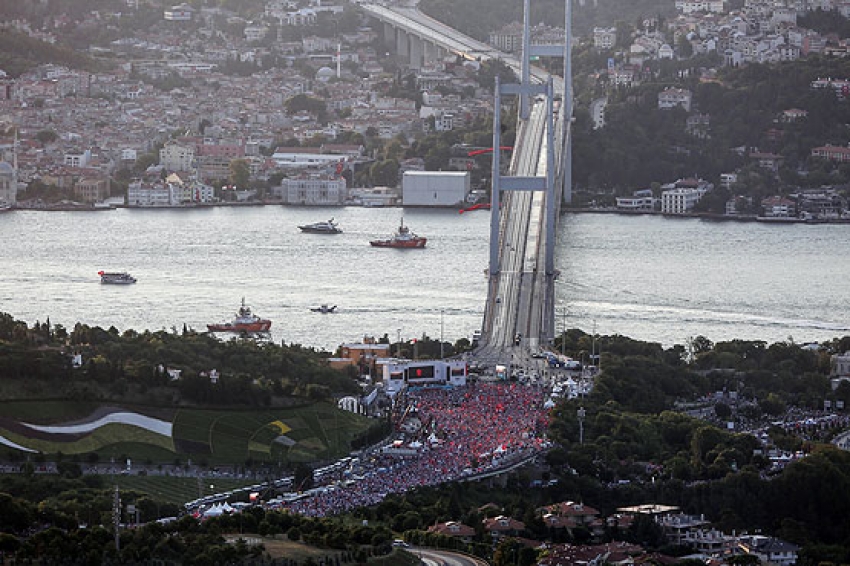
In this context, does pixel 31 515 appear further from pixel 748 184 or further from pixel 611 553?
pixel 748 184

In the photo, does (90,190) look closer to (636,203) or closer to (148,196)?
(148,196)

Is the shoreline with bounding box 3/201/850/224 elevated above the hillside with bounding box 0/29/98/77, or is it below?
below

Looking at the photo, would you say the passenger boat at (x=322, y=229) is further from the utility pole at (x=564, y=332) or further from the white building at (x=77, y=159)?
the utility pole at (x=564, y=332)

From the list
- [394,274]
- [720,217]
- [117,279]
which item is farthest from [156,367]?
[720,217]

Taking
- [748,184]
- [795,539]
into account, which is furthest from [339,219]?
[795,539]

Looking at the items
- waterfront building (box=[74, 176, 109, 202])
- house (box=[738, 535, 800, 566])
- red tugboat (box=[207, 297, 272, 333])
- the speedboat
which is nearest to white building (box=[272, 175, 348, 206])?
waterfront building (box=[74, 176, 109, 202])

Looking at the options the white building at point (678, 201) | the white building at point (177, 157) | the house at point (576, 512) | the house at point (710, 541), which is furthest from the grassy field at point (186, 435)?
the white building at point (177, 157)

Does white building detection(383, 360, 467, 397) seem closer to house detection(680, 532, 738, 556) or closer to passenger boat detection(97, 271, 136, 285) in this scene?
house detection(680, 532, 738, 556)
